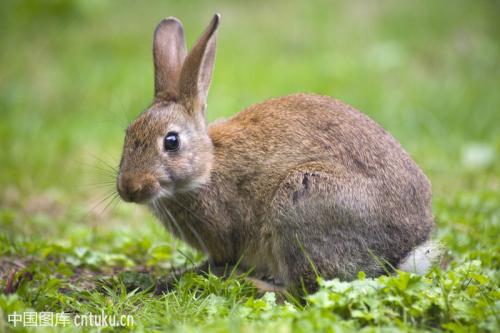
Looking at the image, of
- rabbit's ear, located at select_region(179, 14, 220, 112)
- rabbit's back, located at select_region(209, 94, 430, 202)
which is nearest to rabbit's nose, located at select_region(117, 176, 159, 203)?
rabbit's back, located at select_region(209, 94, 430, 202)


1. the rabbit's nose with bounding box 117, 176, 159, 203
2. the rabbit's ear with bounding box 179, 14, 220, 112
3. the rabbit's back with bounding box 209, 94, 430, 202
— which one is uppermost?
the rabbit's ear with bounding box 179, 14, 220, 112

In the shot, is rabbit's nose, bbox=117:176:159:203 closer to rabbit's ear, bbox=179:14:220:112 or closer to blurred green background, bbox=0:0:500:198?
rabbit's ear, bbox=179:14:220:112

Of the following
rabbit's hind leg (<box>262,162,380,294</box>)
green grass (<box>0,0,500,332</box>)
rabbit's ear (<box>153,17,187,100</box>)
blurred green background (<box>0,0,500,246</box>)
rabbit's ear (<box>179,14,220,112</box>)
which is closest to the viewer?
green grass (<box>0,0,500,332</box>)

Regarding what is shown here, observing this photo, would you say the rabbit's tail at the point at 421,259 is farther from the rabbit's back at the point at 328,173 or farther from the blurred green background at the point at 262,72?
the blurred green background at the point at 262,72

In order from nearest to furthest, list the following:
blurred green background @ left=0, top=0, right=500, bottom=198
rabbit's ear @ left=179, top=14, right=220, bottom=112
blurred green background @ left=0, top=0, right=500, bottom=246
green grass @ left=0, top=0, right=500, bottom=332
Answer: green grass @ left=0, top=0, right=500, bottom=332, rabbit's ear @ left=179, top=14, right=220, bottom=112, blurred green background @ left=0, top=0, right=500, bottom=246, blurred green background @ left=0, top=0, right=500, bottom=198

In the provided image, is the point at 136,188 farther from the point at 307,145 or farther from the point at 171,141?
the point at 307,145

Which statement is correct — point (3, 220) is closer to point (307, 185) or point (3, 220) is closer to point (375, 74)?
point (307, 185)

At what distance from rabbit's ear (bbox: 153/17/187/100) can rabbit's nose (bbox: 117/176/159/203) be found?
101 centimetres

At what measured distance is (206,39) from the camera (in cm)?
566

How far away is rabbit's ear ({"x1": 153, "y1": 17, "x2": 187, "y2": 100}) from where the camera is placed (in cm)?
611

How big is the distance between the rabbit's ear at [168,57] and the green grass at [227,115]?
1.01m

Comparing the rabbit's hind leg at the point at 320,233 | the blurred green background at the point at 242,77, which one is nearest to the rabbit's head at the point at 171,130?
the rabbit's hind leg at the point at 320,233

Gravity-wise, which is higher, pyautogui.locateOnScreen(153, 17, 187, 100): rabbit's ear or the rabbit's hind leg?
pyautogui.locateOnScreen(153, 17, 187, 100): rabbit's ear

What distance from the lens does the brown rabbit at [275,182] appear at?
5.26 metres
